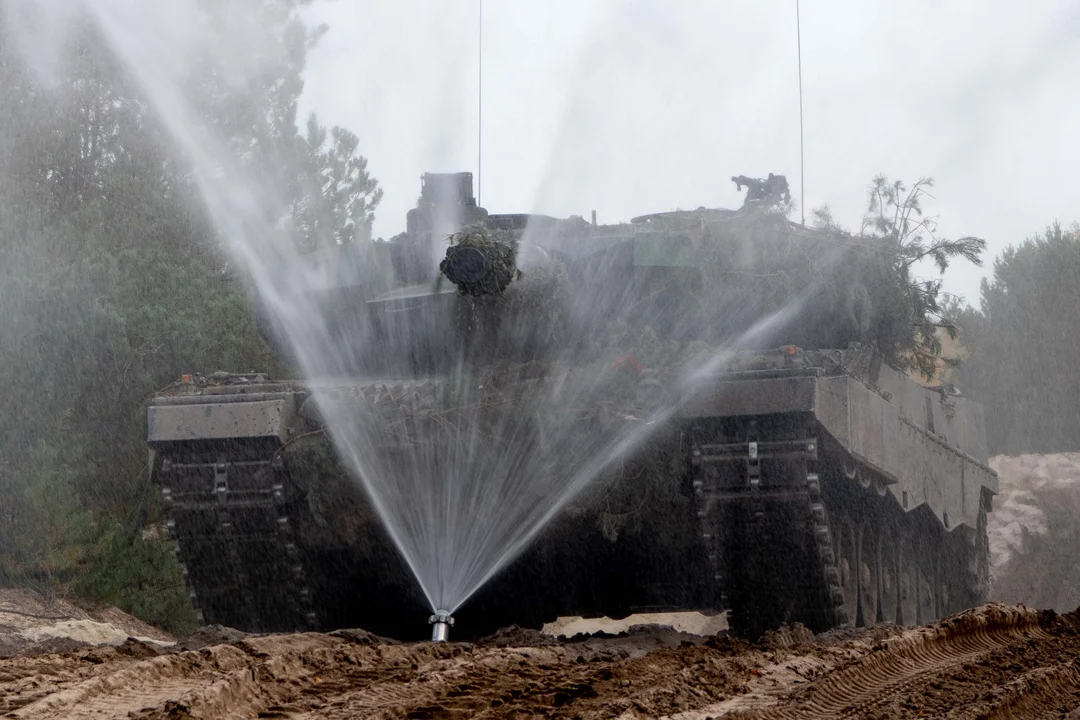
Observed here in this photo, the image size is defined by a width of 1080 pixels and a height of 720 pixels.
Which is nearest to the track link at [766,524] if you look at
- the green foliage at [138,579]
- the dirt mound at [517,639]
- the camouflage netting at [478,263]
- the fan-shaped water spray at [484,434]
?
the fan-shaped water spray at [484,434]

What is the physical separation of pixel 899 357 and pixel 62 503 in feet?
26.6

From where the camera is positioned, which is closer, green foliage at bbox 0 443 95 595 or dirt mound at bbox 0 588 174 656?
dirt mound at bbox 0 588 174 656

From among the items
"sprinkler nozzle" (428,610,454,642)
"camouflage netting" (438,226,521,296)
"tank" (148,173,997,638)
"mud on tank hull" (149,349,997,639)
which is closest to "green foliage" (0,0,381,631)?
"tank" (148,173,997,638)

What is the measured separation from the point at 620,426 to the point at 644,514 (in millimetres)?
679

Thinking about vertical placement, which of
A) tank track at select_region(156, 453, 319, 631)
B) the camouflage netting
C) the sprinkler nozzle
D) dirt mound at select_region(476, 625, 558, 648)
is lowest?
dirt mound at select_region(476, 625, 558, 648)

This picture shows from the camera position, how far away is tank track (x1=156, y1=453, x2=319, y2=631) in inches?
314

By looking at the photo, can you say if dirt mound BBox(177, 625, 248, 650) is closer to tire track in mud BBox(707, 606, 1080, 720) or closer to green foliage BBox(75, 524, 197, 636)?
tire track in mud BBox(707, 606, 1080, 720)

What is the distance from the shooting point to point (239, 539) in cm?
824

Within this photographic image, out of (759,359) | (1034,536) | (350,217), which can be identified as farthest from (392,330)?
(1034,536)

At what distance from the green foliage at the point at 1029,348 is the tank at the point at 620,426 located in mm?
24188

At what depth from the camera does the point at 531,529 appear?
8039mm

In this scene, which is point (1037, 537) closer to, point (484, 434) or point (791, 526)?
point (791, 526)

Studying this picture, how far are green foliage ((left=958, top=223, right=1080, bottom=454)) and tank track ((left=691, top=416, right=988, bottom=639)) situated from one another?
24.4 metres

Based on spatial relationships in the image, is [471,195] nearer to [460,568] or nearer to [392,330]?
[392,330]
